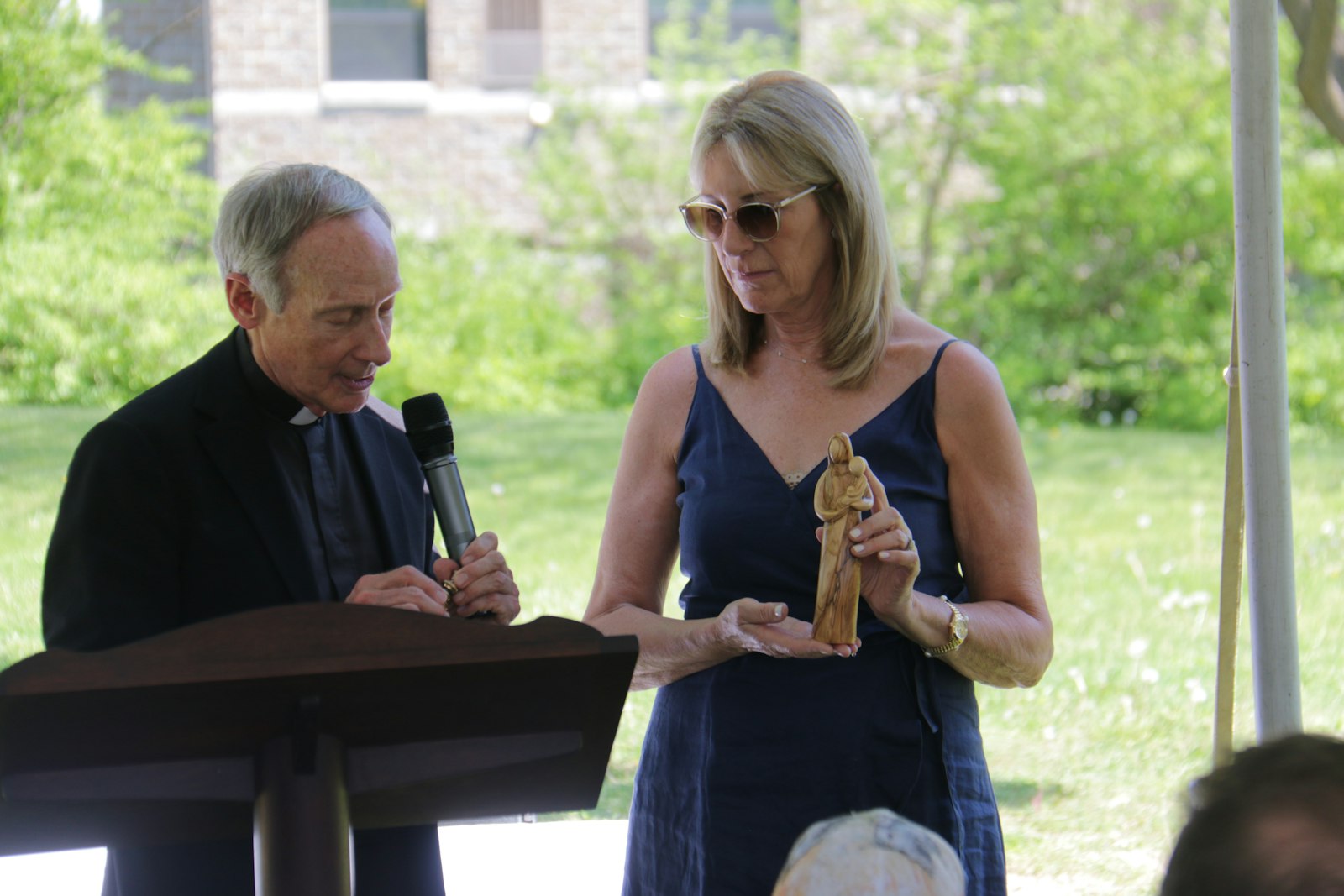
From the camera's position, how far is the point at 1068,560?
773 centimetres

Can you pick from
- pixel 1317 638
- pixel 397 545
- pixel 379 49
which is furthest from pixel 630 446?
pixel 379 49

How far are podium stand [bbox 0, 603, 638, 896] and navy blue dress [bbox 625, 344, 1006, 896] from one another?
81cm

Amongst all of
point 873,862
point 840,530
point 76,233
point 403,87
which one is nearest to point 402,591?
point 840,530

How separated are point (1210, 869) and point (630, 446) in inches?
68.6

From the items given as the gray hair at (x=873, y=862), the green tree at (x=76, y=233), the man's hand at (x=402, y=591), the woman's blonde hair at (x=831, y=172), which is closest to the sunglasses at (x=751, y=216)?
the woman's blonde hair at (x=831, y=172)

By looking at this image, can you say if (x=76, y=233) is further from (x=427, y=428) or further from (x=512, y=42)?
(x=427, y=428)

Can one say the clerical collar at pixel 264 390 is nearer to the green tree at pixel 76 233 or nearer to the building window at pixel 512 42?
the green tree at pixel 76 233

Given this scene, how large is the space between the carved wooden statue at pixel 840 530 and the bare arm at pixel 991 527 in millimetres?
319

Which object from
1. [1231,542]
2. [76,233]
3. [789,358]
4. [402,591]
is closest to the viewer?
[402,591]

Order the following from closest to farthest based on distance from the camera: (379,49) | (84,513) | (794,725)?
(84,513), (794,725), (379,49)

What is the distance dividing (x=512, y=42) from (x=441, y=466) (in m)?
14.6

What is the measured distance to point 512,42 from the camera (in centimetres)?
1620

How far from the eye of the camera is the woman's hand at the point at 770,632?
223cm

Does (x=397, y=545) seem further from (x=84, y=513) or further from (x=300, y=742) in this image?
(x=300, y=742)
